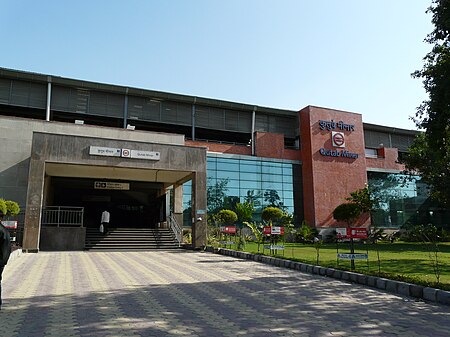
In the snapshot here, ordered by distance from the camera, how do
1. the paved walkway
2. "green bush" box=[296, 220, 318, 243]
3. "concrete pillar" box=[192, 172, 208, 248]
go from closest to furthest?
the paved walkway, "concrete pillar" box=[192, 172, 208, 248], "green bush" box=[296, 220, 318, 243]

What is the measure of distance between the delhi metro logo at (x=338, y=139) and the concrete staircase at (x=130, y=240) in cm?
2056

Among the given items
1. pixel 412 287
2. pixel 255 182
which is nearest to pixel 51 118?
pixel 255 182

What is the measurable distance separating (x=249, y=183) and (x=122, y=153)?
16.5 meters

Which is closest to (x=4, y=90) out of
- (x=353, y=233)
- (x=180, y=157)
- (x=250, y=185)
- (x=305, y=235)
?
(x=180, y=157)

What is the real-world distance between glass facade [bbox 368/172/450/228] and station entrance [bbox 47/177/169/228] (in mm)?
22542

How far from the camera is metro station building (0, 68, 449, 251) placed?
19.7 meters

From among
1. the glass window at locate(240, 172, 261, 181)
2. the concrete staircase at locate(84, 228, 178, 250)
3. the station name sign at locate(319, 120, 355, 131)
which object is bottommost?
the concrete staircase at locate(84, 228, 178, 250)

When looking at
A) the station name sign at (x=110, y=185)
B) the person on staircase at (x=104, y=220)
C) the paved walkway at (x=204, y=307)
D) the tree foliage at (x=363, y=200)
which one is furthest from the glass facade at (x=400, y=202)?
the paved walkway at (x=204, y=307)

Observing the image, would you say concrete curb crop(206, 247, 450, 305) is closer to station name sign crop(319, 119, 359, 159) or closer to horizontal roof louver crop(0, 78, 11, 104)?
station name sign crop(319, 119, 359, 159)

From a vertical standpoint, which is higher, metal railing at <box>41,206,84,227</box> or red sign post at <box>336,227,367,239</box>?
metal railing at <box>41,206,84,227</box>

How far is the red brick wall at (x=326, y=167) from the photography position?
114 ft

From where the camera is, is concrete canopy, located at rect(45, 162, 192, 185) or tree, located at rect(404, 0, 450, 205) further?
concrete canopy, located at rect(45, 162, 192, 185)

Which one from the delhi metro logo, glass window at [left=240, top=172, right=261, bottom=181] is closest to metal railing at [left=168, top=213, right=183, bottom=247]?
glass window at [left=240, top=172, right=261, bottom=181]

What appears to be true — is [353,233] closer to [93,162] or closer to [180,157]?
[180,157]
